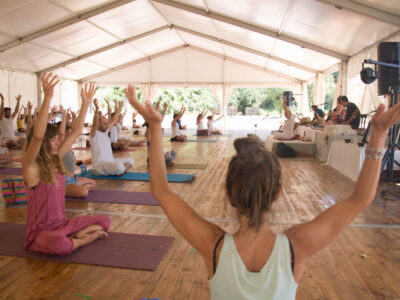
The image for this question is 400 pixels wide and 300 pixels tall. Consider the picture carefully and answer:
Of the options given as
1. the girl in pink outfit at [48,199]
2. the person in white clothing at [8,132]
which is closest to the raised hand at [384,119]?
the girl in pink outfit at [48,199]

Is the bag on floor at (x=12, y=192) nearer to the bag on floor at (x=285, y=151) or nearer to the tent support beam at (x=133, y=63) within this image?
the bag on floor at (x=285, y=151)

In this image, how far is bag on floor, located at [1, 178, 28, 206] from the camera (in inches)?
129

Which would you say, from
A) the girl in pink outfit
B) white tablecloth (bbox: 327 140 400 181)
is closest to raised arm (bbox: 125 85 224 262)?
the girl in pink outfit

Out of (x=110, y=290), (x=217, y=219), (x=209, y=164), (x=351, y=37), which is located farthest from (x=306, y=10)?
(x=110, y=290)

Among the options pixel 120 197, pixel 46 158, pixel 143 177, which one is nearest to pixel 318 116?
pixel 143 177

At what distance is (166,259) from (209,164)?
3.72 meters

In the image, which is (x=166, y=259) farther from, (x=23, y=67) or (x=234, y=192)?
(x=23, y=67)

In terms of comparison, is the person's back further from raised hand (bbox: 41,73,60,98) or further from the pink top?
raised hand (bbox: 41,73,60,98)

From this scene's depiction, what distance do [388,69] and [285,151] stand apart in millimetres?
3134

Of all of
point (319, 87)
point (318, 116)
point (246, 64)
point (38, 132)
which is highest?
point (246, 64)

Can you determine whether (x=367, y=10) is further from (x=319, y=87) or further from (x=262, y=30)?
(x=319, y=87)

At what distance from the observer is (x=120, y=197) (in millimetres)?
3580

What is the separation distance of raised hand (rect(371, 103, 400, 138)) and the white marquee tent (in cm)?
517

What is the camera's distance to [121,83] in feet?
49.5
